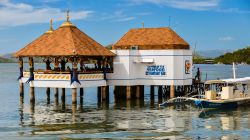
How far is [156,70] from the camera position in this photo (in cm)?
5388

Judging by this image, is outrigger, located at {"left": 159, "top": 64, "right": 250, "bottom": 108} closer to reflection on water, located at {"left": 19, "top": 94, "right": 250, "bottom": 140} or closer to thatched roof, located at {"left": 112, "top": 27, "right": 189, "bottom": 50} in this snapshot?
reflection on water, located at {"left": 19, "top": 94, "right": 250, "bottom": 140}

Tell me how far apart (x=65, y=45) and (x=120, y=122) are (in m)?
14.4

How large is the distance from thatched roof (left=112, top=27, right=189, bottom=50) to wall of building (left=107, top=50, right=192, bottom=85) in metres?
1.01

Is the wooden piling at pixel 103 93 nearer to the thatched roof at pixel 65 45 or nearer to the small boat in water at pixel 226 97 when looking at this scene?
the thatched roof at pixel 65 45

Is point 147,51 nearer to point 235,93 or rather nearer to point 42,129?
point 235,93

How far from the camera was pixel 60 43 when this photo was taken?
51188 millimetres

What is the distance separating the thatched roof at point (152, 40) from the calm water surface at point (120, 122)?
20.6 feet

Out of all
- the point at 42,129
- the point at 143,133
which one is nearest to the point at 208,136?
the point at 143,133

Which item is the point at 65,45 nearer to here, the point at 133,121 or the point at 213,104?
the point at 133,121

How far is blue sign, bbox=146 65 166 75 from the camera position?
5362 cm

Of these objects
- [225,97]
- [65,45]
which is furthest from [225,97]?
[65,45]

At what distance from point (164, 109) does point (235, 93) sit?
23.0 feet

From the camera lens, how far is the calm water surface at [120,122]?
33.1m

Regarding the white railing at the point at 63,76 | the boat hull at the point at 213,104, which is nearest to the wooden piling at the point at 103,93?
the white railing at the point at 63,76
